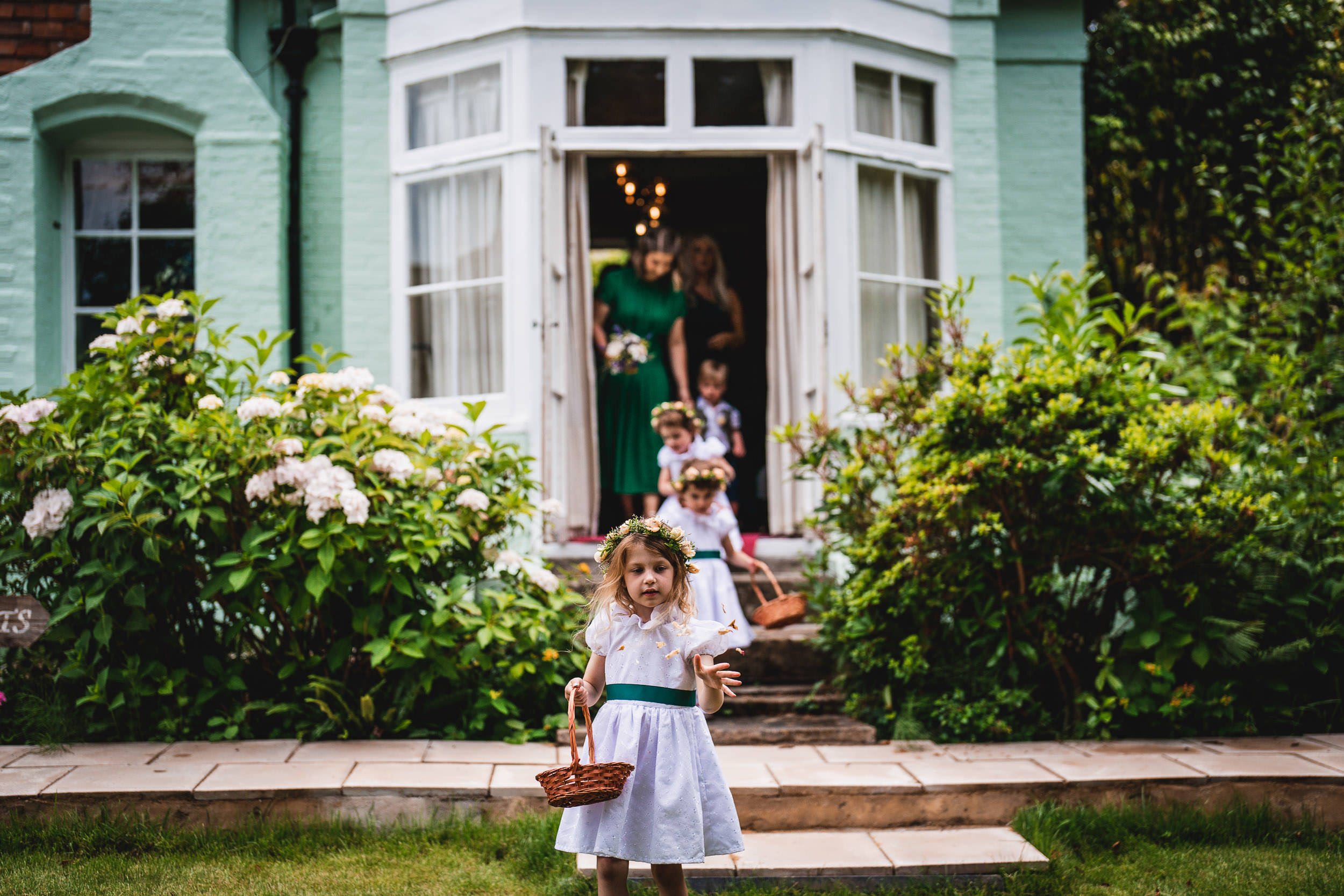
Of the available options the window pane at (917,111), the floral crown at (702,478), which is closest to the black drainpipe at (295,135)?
the floral crown at (702,478)

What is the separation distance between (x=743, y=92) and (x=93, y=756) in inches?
202

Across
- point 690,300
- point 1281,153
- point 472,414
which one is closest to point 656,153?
point 690,300

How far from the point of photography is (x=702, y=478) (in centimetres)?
539

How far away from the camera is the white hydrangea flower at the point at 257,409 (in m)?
4.46

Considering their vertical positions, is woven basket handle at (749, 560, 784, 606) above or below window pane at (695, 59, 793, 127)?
below

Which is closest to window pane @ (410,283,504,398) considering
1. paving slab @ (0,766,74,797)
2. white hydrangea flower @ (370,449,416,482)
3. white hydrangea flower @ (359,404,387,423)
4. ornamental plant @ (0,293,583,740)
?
ornamental plant @ (0,293,583,740)

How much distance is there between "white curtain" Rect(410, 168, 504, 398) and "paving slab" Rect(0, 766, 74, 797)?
3304 mm

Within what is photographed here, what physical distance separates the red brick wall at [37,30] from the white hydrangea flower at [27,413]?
3360 mm

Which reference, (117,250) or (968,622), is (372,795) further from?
(117,250)

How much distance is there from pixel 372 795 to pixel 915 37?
5689mm

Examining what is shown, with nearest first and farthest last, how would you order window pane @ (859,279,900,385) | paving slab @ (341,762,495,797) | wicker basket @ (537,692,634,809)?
wicker basket @ (537,692,634,809), paving slab @ (341,762,495,797), window pane @ (859,279,900,385)

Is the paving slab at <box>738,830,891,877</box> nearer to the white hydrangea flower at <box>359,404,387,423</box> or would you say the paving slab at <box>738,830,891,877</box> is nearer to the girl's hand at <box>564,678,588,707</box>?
the girl's hand at <box>564,678,588,707</box>

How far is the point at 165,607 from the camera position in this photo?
15.5ft

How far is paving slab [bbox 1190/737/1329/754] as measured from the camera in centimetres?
444
